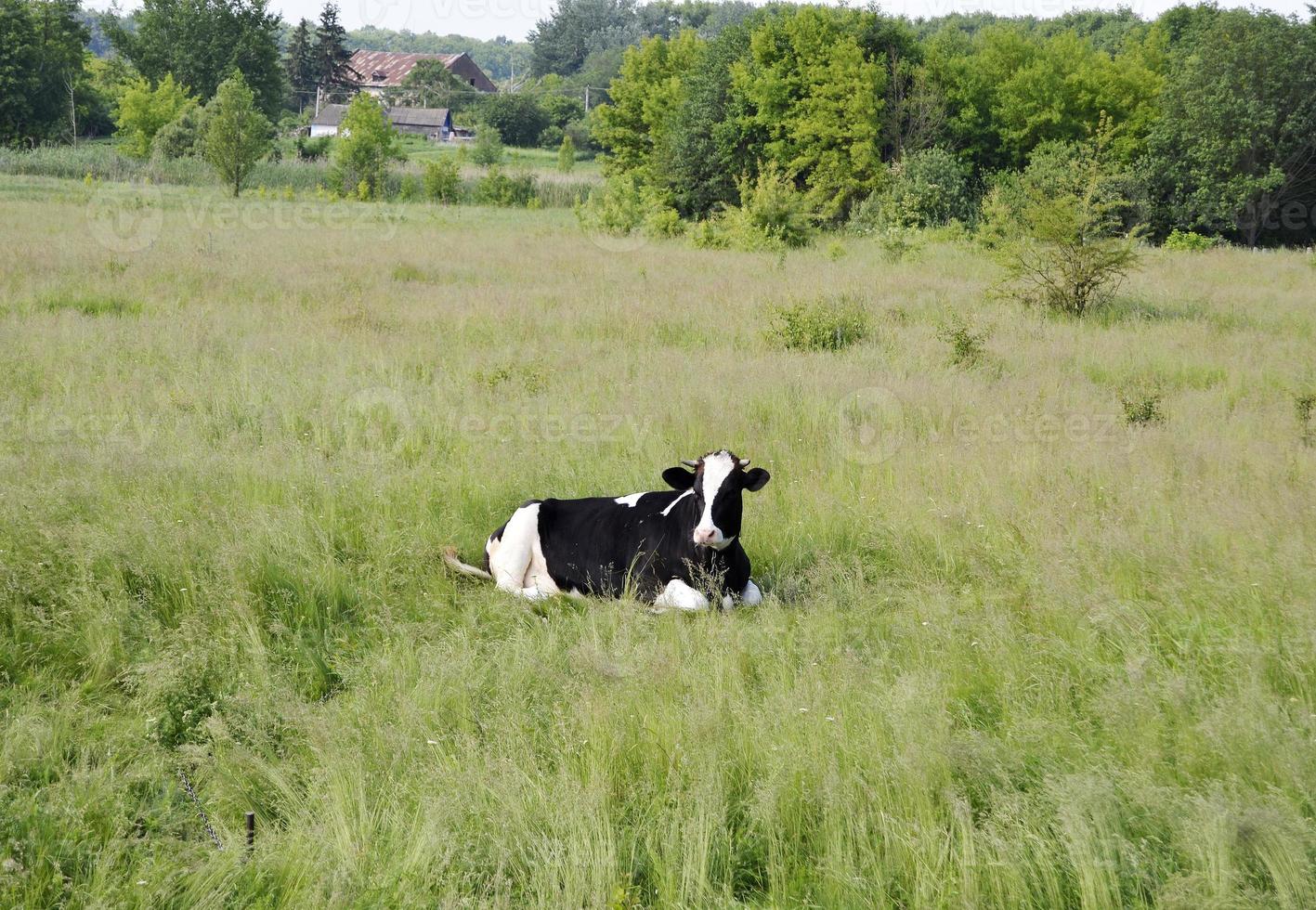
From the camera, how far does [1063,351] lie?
1159 centimetres

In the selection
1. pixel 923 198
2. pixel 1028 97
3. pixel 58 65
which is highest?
pixel 58 65

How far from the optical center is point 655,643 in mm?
4844

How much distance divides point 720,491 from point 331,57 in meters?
106

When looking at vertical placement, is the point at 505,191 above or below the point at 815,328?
above

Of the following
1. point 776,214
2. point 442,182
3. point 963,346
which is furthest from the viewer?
point 442,182

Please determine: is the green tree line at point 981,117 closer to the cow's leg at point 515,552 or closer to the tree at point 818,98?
the tree at point 818,98

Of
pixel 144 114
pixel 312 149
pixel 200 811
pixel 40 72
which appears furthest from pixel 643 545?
pixel 40 72

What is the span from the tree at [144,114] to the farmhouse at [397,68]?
203ft

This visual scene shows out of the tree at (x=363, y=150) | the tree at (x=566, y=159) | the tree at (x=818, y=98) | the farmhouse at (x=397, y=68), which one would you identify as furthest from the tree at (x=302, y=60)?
the tree at (x=818, y=98)

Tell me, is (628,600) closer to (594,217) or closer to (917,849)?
(917,849)

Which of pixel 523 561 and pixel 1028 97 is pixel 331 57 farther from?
pixel 523 561

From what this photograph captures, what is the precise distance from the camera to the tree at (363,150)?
4303 cm

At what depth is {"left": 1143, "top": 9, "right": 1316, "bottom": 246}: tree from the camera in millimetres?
35156

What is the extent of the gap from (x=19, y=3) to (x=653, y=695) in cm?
7504
